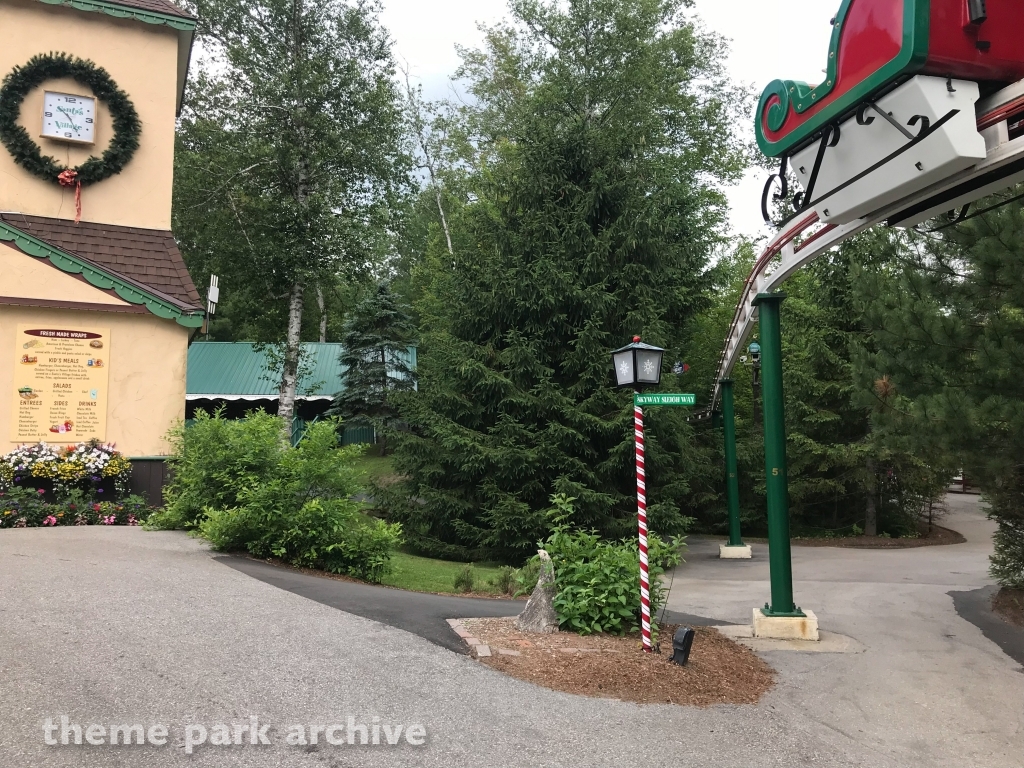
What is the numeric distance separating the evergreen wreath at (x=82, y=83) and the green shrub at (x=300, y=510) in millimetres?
7294

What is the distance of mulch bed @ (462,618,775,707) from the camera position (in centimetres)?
563

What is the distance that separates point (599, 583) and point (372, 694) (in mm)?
2634

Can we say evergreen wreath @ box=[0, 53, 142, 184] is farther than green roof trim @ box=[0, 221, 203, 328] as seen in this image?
Yes

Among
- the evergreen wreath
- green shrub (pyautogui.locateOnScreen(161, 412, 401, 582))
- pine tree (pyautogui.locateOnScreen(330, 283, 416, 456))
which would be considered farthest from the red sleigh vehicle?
pine tree (pyautogui.locateOnScreen(330, 283, 416, 456))

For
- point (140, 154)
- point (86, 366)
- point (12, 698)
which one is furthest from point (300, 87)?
point (12, 698)

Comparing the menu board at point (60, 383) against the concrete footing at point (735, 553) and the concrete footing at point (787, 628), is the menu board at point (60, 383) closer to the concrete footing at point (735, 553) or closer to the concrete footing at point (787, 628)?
the concrete footing at point (787, 628)

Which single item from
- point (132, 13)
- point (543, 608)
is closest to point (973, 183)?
point (543, 608)

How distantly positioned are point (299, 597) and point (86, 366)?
7827mm

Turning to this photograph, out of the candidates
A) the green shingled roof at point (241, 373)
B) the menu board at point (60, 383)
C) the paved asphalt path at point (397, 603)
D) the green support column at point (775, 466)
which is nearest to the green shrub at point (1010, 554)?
the green support column at point (775, 466)

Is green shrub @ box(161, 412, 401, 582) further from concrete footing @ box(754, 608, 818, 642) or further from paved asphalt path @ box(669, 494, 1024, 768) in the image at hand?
concrete footing @ box(754, 608, 818, 642)

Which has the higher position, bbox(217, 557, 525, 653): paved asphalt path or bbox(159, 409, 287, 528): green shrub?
bbox(159, 409, 287, 528): green shrub

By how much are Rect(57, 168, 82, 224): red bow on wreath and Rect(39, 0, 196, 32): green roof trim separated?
318 centimetres

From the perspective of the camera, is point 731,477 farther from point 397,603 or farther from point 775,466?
point 397,603

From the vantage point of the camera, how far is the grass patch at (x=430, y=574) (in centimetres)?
1028
